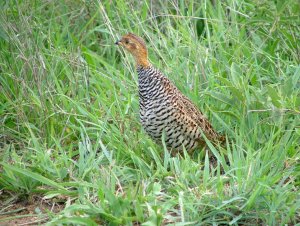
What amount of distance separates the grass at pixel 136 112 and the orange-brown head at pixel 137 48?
435 mm


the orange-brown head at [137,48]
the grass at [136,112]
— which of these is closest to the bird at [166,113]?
the orange-brown head at [137,48]

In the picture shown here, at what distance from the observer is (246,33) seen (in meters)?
7.85

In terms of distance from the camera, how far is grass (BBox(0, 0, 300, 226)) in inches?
206

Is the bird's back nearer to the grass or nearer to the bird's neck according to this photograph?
the bird's neck

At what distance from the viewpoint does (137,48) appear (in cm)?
648

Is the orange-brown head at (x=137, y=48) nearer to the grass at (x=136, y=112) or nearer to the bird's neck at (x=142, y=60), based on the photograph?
the bird's neck at (x=142, y=60)

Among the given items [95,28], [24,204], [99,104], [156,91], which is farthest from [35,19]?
[24,204]

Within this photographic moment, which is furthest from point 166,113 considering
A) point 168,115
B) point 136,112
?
point 136,112

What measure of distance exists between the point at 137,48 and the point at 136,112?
25.7 inches

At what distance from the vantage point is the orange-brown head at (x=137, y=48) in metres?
6.48

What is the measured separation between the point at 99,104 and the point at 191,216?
6.56 feet

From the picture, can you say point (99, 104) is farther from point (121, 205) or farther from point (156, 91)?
point (121, 205)

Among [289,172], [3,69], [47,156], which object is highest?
[3,69]

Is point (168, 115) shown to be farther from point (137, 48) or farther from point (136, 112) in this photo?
point (136, 112)
